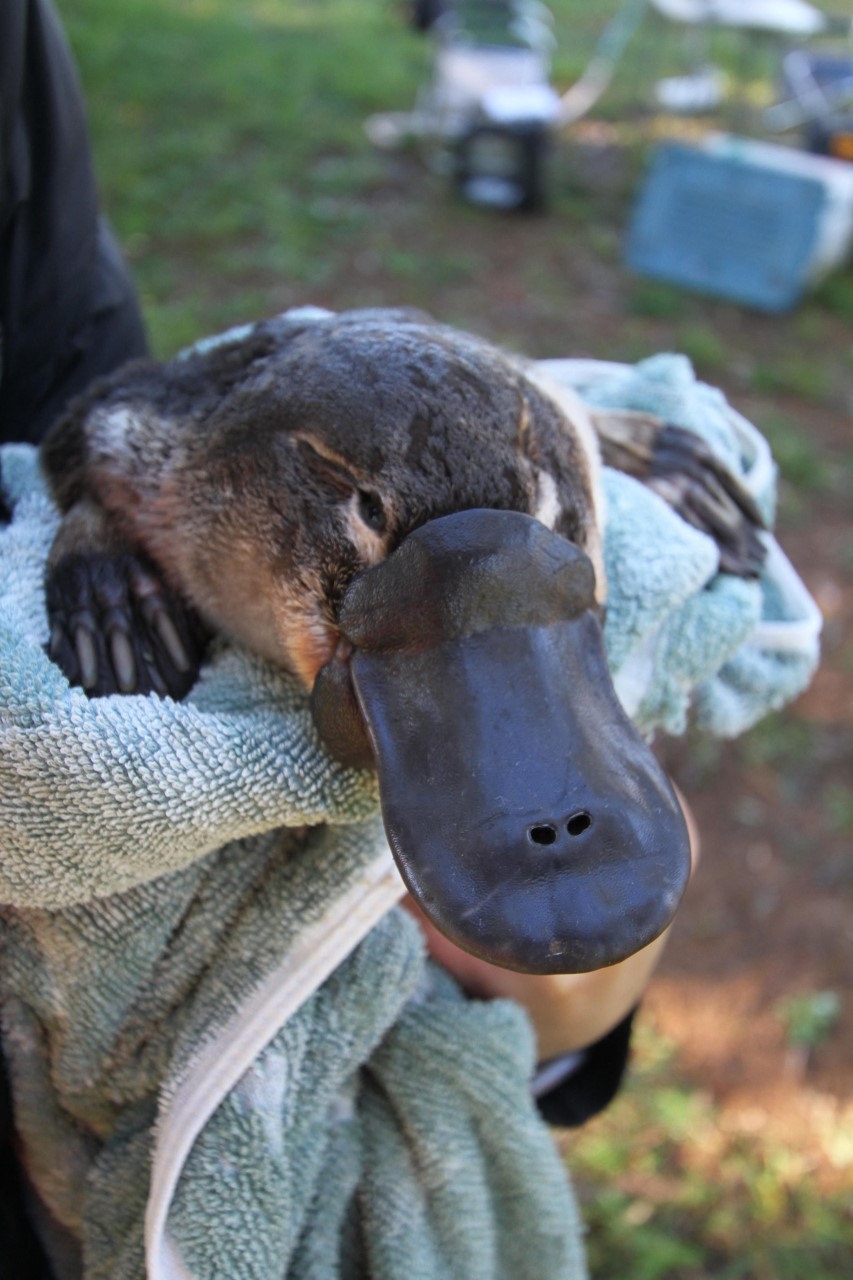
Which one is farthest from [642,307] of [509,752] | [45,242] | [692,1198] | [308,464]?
[509,752]

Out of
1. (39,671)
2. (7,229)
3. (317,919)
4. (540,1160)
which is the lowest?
(540,1160)

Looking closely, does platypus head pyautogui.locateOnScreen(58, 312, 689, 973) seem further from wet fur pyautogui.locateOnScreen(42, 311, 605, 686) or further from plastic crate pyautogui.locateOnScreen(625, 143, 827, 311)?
plastic crate pyautogui.locateOnScreen(625, 143, 827, 311)

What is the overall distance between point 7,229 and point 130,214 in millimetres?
3330

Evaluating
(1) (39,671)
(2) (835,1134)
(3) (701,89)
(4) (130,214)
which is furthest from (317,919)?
(3) (701,89)

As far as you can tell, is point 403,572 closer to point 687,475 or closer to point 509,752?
point 509,752

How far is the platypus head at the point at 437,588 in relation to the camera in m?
0.54

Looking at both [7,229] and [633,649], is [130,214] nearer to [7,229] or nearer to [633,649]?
[7,229]

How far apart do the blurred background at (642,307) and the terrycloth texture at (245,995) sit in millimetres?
940

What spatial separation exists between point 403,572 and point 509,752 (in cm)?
11

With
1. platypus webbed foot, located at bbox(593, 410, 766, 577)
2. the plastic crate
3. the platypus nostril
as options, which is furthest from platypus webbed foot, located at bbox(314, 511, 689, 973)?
the plastic crate

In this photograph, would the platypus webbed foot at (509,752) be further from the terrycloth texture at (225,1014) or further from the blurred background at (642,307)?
the blurred background at (642,307)

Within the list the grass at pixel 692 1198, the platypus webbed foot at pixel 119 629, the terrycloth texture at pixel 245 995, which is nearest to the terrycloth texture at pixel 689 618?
the terrycloth texture at pixel 245 995

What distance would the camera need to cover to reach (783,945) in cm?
190

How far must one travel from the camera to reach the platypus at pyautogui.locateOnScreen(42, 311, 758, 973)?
0.55m
